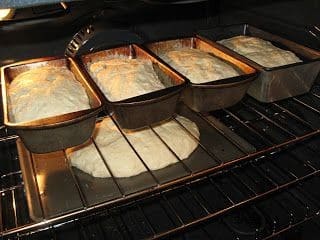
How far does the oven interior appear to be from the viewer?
3.25 ft

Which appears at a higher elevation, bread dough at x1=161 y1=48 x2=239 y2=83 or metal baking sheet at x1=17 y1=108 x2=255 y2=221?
bread dough at x1=161 y1=48 x2=239 y2=83

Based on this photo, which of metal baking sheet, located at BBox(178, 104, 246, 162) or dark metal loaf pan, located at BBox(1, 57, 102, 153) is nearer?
dark metal loaf pan, located at BBox(1, 57, 102, 153)

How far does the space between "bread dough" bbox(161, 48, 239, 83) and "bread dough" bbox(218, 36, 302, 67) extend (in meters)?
0.12

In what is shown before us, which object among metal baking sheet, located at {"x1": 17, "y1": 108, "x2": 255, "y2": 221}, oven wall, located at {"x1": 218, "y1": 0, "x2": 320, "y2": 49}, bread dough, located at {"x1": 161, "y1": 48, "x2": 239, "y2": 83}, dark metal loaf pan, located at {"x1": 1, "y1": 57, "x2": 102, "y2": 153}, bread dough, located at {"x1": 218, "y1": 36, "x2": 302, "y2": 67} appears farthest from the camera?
oven wall, located at {"x1": 218, "y1": 0, "x2": 320, "y2": 49}

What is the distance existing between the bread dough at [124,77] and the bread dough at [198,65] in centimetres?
9

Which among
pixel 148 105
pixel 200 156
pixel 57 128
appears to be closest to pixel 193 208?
pixel 200 156

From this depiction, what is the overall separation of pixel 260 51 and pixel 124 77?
0.49m

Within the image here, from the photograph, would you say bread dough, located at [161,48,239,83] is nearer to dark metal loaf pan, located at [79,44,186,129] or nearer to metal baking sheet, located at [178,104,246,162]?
dark metal loaf pan, located at [79,44,186,129]

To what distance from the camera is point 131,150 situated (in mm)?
1073

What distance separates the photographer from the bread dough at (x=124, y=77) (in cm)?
90

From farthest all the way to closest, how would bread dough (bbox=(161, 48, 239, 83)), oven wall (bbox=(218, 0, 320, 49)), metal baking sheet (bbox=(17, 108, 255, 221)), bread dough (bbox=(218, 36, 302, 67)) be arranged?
1. oven wall (bbox=(218, 0, 320, 49))
2. bread dough (bbox=(218, 36, 302, 67))
3. bread dough (bbox=(161, 48, 239, 83))
4. metal baking sheet (bbox=(17, 108, 255, 221))

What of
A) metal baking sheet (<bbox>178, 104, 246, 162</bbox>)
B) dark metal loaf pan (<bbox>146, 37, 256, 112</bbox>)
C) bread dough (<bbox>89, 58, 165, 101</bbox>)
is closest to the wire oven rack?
metal baking sheet (<bbox>178, 104, 246, 162</bbox>)

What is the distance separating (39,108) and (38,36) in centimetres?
37

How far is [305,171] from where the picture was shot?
1255 millimetres
